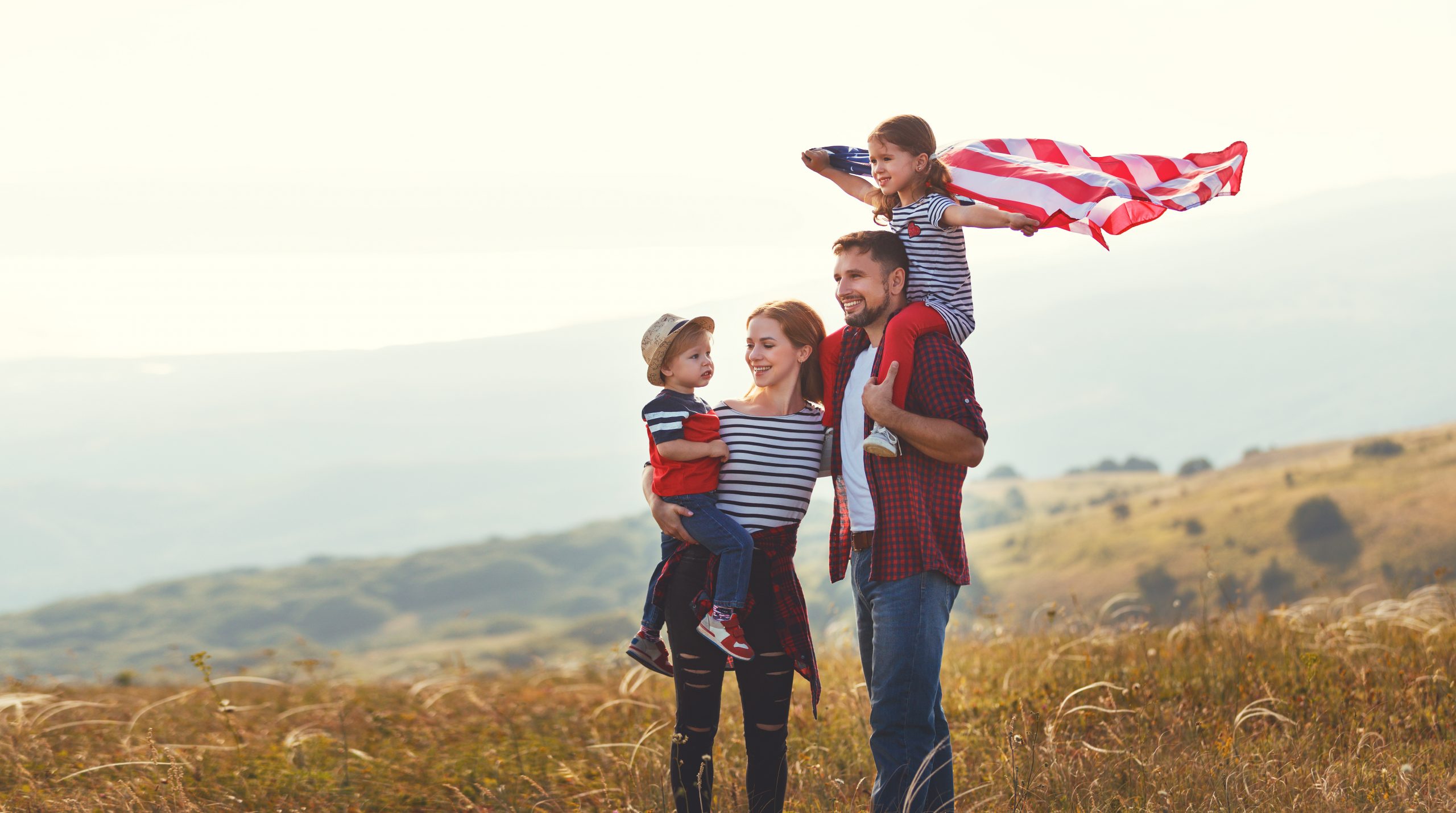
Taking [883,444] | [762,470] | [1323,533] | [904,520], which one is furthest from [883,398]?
[1323,533]

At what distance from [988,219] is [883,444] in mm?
919

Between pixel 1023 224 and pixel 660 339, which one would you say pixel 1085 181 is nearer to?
pixel 1023 224

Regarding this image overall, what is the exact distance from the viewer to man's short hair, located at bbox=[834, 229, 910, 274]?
14.1ft

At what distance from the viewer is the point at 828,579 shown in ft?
42.1

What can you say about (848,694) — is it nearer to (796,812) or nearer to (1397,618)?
(796,812)

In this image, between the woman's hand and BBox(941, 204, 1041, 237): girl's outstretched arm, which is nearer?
BBox(941, 204, 1041, 237): girl's outstretched arm

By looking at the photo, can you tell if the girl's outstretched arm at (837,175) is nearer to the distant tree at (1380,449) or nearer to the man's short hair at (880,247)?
the man's short hair at (880,247)

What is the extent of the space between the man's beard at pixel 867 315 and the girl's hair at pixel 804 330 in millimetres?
221

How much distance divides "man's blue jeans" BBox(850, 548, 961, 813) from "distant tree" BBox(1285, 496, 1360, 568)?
2961cm

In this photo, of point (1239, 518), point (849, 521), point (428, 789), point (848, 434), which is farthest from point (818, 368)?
point (1239, 518)

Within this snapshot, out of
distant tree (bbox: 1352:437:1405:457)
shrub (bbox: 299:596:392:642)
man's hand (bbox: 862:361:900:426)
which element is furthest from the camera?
shrub (bbox: 299:596:392:642)

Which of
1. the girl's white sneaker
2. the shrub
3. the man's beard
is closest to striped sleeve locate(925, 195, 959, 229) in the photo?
the man's beard

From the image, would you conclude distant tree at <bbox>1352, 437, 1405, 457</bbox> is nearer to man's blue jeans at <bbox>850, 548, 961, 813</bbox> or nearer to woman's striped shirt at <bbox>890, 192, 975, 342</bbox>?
woman's striped shirt at <bbox>890, 192, 975, 342</bbox>

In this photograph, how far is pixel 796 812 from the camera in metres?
5.10
